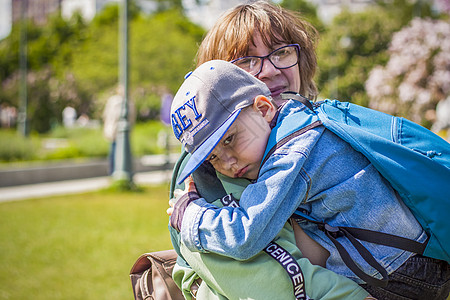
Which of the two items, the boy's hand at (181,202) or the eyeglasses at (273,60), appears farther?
the eyeglasses at (273,60)

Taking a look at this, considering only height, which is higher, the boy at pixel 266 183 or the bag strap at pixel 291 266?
the boy at pixel 266 183

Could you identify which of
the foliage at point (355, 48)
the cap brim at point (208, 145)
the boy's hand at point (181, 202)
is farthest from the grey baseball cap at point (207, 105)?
the foliage at point (355, 48)

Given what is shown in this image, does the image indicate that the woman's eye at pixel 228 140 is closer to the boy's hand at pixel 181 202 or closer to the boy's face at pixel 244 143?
the boy's face at pixel 244 143

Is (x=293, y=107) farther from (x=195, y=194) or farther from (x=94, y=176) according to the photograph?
(x=94, y=176)

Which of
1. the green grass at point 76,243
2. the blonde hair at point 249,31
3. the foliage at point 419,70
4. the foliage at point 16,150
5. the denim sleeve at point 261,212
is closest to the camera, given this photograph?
the denim sleeve at point 261,212

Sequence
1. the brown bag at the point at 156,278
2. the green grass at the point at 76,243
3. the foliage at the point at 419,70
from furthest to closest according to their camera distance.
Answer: the foliage at the point at 419,70 < the green grass at the point at 76,243 < the brown bag at the point at 156,278

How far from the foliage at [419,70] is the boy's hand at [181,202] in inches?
656

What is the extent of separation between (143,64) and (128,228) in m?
25.6

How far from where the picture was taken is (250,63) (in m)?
1.98

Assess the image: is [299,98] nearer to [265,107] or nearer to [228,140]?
[265,107]

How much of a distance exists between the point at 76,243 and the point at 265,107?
18.0 feet

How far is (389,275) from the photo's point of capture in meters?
1.51

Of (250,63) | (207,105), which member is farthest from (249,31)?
(207,105)

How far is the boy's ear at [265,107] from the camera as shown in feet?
5.17
